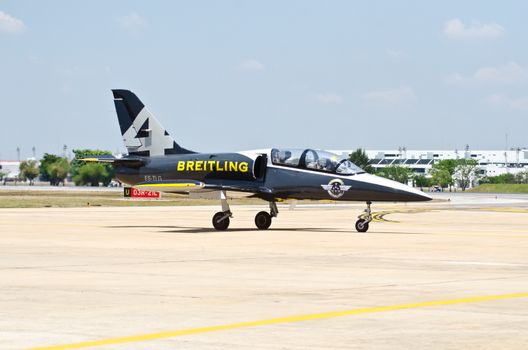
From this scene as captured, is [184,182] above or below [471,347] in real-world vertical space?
above

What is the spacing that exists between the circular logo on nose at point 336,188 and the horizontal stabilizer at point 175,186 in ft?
13.9

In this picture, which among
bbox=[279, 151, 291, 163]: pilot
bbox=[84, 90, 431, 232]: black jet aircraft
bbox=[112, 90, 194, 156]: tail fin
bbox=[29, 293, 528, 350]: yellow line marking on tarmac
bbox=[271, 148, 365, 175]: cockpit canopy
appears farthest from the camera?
bbox=[112, 90, 194, 156]: tail fin

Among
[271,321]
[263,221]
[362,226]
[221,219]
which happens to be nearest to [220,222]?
[221,219]

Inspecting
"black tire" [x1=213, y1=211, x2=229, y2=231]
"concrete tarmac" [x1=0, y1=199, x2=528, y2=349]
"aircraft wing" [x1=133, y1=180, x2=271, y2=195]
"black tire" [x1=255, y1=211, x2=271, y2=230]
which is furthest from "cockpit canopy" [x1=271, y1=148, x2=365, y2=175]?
"concrete tarmac" [x1=0, y1=199, x2=528, y2=349]

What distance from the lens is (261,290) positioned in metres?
16.4

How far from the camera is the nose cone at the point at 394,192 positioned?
33375 millimetres

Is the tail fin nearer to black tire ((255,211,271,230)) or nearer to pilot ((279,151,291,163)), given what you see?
black tire ((255,211,271,230))

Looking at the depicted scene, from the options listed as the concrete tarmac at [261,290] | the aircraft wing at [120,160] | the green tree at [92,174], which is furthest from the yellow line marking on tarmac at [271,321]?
the green tree at [92,174]

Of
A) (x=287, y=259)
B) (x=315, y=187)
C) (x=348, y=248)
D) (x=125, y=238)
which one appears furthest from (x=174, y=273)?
(x=315, y=187)

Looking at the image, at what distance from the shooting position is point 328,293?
1599 cm

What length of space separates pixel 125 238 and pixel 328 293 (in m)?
15.8

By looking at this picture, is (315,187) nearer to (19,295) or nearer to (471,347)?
(19,295)

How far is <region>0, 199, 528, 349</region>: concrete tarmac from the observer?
11.7 metres

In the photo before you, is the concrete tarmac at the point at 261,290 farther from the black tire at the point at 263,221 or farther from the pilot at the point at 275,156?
the black tire at the point at 263,221
